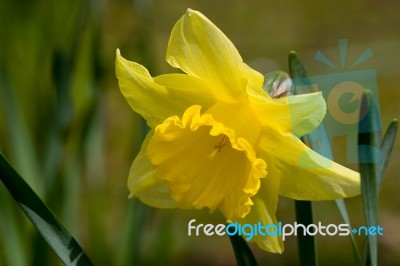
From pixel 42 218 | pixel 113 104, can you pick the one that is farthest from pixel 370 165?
pixel 113 104

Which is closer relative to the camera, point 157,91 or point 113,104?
point 157,91

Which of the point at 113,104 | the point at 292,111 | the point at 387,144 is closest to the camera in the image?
the point at 292,111

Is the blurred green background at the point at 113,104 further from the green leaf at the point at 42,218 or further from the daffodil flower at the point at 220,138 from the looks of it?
the green leaf at the point at 42,218

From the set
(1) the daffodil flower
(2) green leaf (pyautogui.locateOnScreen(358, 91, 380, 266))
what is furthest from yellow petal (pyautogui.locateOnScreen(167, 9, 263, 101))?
(2) green leaf (pyautogui.locateOnScreen(358, 91, 380, 266))

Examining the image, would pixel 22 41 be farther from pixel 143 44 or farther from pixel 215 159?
pixel 215 159

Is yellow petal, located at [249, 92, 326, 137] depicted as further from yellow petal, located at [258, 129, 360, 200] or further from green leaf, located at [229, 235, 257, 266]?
green leaf, located at [229, 235, 257, 266]

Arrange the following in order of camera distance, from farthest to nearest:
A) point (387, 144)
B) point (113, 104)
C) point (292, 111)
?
1. point (113, 104)
2. point (387, 144)
3. point (292, 111)

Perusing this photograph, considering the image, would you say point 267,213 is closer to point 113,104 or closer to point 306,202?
point 306,202
